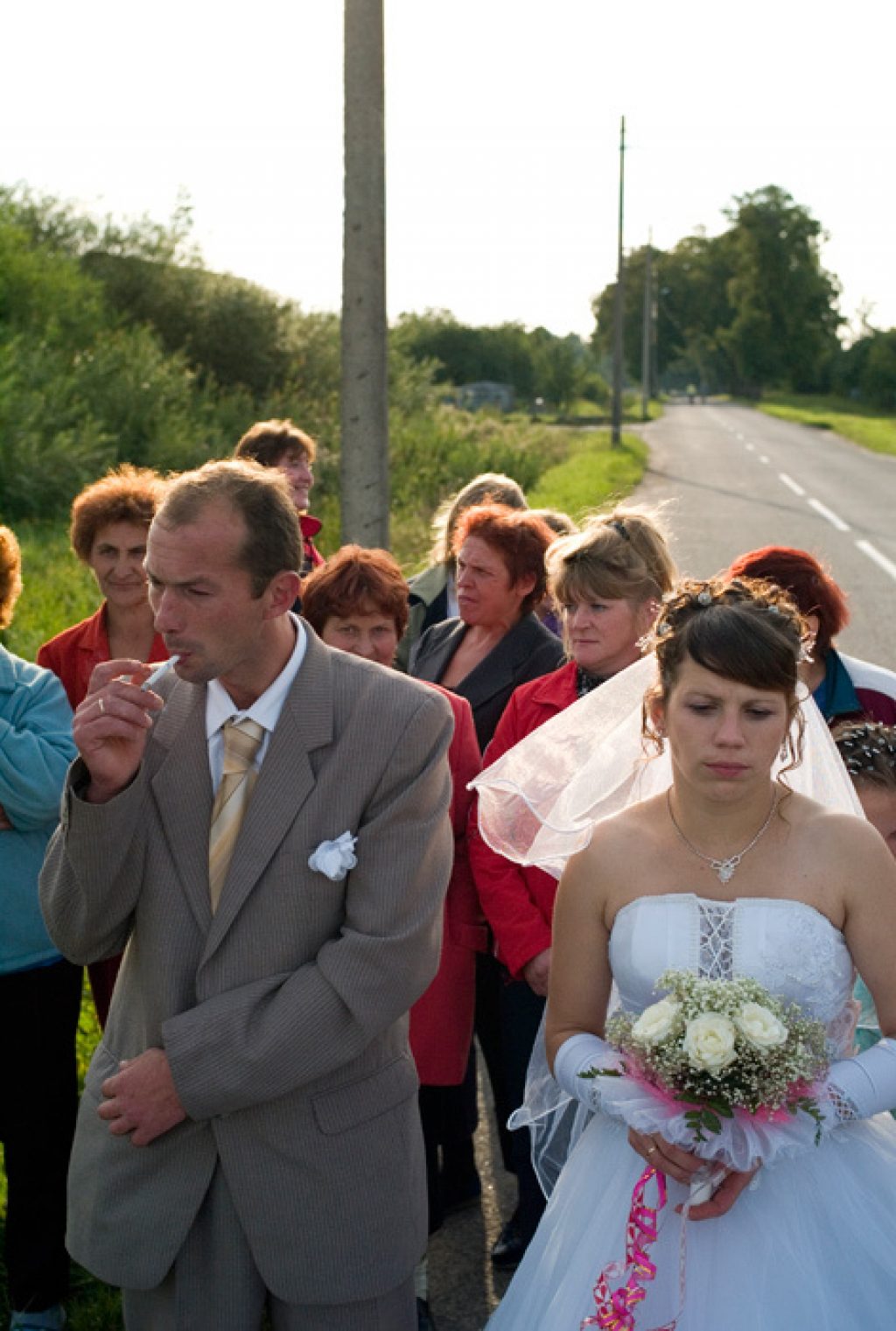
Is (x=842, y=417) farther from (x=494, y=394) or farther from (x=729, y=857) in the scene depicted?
(x=729, y=857)

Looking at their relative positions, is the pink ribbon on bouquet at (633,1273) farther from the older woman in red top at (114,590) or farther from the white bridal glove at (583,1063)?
the older woman in red top at (114,590)

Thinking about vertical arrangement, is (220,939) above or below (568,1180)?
above

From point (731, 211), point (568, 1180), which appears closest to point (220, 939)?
point (568, 1180)

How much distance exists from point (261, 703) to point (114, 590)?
6.70 feet

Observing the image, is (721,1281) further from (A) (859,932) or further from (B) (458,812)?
(B) (458,812)

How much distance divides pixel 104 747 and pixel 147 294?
101ft

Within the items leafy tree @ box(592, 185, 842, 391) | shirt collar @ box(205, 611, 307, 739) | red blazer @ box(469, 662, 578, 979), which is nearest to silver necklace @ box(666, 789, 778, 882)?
shirt collar @ box(205, 611, 307, 739)

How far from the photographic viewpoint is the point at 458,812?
4.39 meters

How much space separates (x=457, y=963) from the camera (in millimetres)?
4410

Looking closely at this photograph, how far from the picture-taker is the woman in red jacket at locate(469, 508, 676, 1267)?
167 inches

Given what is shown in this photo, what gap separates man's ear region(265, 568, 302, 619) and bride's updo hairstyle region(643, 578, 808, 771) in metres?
0.81

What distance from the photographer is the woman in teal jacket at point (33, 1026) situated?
155 inches

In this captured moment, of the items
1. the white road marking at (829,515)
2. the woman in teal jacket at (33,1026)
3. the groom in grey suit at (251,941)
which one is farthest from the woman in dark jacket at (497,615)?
the white road marking at (829,515)

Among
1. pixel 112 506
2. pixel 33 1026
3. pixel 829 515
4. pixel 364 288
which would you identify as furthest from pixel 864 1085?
pixel 829 515
